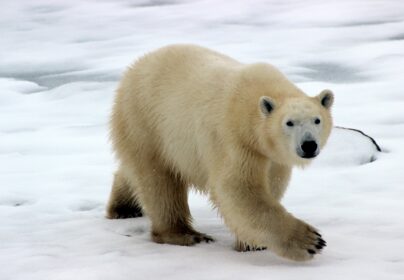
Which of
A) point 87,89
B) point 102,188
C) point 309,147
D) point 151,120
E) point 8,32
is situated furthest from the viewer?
point 8,32

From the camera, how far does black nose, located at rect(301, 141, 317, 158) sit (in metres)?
3.52

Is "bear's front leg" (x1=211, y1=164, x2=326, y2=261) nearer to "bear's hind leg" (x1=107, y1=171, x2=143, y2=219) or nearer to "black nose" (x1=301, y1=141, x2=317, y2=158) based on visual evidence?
"black nose" (x1=301, y1=141, x2=317, y2=158)

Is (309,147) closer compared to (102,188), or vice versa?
(309,147)

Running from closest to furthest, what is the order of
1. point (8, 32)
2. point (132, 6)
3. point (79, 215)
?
1. point (79, 215)
2. point (8, 32)
3. point (132, 6)

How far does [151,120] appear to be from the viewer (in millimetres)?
4418

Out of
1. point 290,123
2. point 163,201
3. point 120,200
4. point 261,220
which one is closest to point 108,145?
point 120,200

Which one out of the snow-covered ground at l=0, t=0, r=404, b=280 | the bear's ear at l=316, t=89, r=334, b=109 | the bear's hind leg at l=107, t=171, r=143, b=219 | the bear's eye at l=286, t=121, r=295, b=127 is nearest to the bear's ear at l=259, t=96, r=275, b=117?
the bear's eye at l=286, t=121, r=295, b=127

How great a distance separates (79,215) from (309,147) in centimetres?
195

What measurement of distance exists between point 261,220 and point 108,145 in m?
3.48

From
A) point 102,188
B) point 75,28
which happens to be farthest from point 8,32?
point 102,188

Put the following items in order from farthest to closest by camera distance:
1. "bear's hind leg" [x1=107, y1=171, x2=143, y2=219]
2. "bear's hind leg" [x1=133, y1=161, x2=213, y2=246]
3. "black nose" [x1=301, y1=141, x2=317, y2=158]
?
"bear's hind leg" [x1=107, y1=171, x2=143, y2=219], "bear's hind leg" [x1=133, y1=161, x2=213, y2=246], "black nose" [x1=301, y1=141, x2=317, y2=158]

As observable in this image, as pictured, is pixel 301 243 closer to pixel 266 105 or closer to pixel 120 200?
pixel 266 105

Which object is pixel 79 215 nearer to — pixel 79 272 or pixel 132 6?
pixel 79 272

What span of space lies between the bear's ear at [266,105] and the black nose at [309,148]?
0.93 feet
